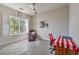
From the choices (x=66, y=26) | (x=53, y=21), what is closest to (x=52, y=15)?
(x=53, y=21)

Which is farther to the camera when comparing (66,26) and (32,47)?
(66,26)

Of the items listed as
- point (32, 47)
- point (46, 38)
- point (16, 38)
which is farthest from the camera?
point (16, 38)

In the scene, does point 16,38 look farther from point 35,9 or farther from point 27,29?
point 35,9

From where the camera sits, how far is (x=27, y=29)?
→ 153 inches

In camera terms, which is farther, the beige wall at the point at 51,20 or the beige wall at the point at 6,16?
the beige wall at the point at 6,16

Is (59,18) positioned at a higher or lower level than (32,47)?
higher

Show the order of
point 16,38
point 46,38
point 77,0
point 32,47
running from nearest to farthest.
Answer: point 77,0 < point 46,38 < point 32,47 < point 16,38

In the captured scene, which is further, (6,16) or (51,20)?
(6,16)

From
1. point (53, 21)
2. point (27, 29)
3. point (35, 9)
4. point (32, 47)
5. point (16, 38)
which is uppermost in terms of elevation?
point (35, 9)

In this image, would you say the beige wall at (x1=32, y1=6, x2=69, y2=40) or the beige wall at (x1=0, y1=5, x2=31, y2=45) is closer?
the beige wall at (x1=32, y1=6, x2=69, y2=40)

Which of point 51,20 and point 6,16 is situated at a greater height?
point 6,16

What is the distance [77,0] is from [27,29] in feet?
8.57

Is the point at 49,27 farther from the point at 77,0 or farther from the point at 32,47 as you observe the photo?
the point at 77,0

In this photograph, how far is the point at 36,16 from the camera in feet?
12.2
